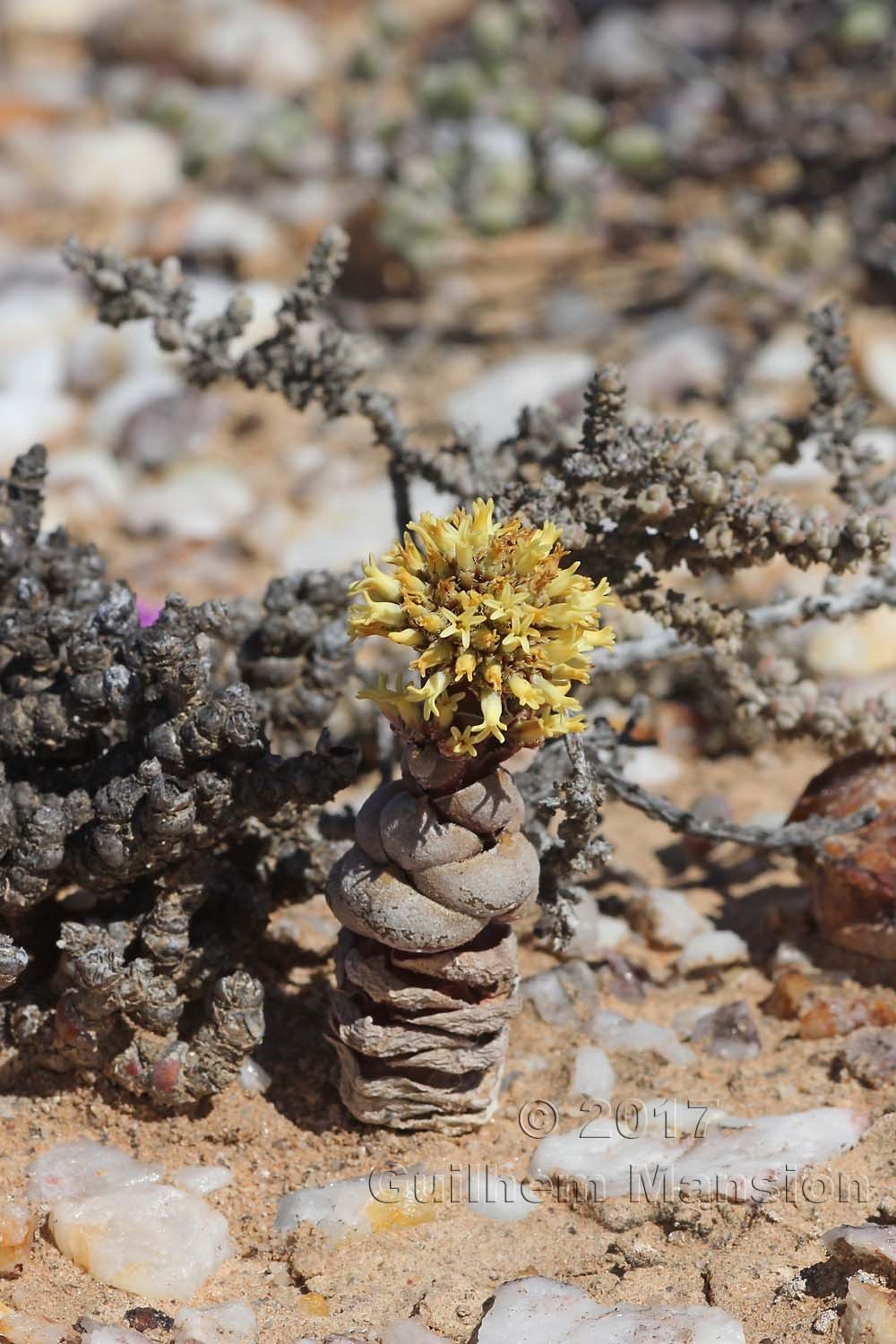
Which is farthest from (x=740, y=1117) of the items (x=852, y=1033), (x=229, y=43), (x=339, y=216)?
(x=229, y=43)

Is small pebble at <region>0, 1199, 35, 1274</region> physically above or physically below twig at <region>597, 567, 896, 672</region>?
below

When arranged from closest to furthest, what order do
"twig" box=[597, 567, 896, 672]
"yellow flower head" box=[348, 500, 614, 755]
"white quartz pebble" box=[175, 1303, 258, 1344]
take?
"yellow flower head" box=[348, 500, 614, 755] < "white quartz pebble" box=[175, 1303, 258, 1344] < "twig" box=[597, 567, 896, 672]

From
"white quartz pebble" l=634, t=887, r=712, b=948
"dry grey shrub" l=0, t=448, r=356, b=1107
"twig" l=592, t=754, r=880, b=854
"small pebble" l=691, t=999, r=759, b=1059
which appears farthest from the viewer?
"white quartz pebble" l=634, t=887, r=712, b=948

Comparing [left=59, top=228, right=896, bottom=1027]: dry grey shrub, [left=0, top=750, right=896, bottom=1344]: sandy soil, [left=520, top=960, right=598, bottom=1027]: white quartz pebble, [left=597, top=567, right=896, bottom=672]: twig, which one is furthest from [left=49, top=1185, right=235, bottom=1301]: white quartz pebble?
[left=597, top=567, right=896, bottom=672]: twig

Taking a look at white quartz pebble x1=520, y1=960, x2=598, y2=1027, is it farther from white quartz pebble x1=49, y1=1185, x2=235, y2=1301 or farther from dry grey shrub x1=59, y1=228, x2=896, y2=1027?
white quartz pebble x1=49, y1=1185, x2=235, y2=1301

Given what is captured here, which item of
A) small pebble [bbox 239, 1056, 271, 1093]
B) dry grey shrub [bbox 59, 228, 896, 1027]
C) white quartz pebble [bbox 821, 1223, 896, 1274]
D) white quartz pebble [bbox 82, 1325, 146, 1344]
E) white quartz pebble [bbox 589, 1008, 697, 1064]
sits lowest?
white quartz pebble [bbox 82, 1325, 146, 1344]

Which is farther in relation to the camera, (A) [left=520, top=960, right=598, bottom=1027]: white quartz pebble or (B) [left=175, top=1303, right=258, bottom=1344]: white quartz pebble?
(A) [left=520, top=960, right=598, bottom=1027]: white quartz pebble

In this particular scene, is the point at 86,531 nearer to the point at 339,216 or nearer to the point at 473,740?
the point at 339,216
